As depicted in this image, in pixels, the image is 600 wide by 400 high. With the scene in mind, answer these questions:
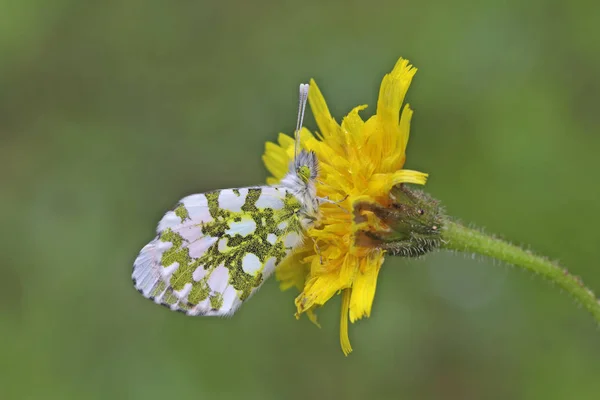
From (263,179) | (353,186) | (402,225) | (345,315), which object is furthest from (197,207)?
(263,179)

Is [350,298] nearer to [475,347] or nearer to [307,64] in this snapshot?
[475,347]

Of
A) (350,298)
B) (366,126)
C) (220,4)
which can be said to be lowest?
(350,298)

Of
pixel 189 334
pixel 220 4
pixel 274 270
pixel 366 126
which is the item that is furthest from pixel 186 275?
pixel 220 4

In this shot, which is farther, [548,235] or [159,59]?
[159,59]

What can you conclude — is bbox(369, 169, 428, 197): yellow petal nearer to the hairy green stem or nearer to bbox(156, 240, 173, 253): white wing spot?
the hairy green stem

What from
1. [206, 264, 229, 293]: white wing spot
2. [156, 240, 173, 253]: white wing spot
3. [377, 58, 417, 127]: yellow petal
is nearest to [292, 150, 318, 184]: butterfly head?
[377, 58, 417, 127]: yellow petal

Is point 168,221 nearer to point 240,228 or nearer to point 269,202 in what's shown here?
point 240,228
